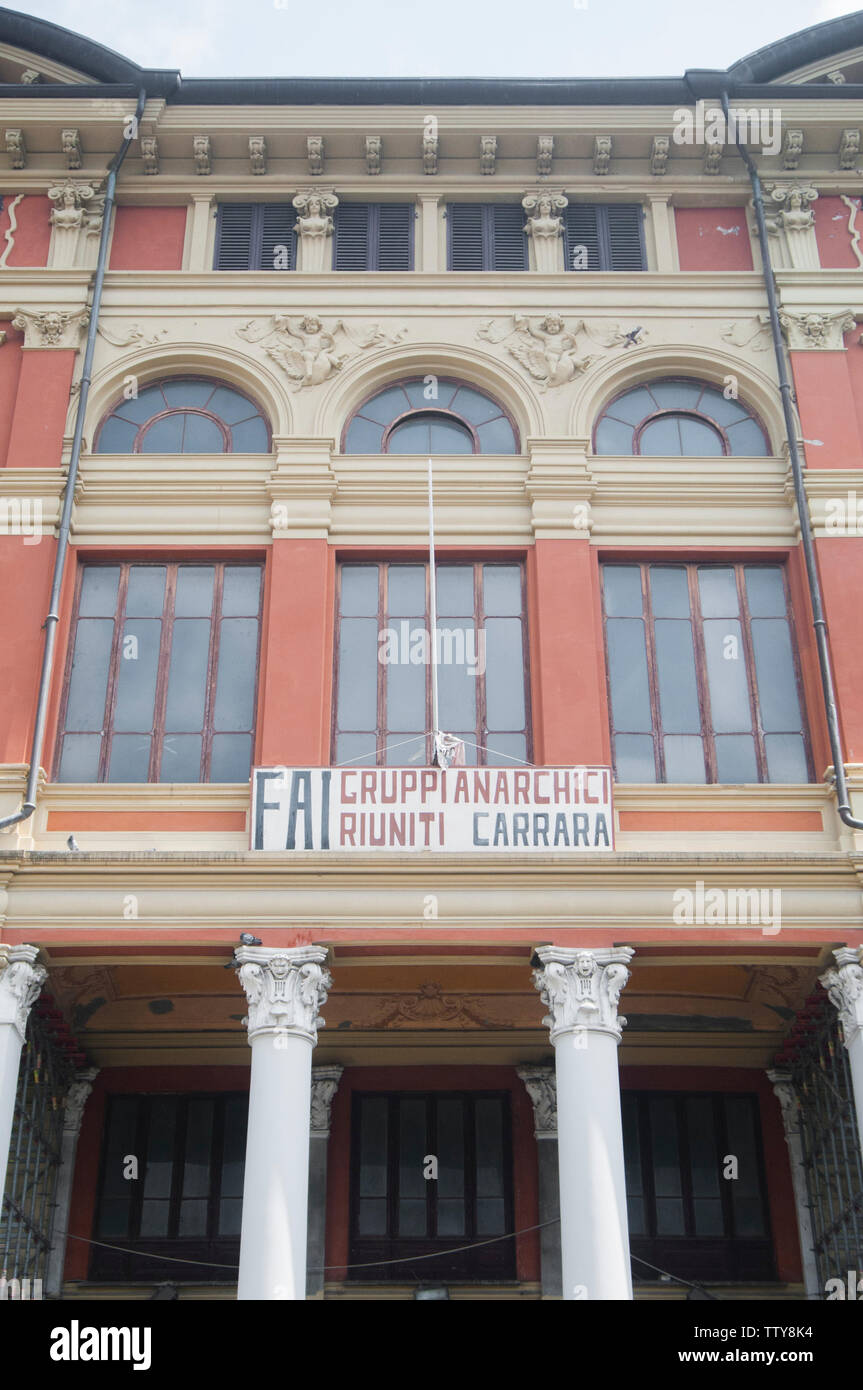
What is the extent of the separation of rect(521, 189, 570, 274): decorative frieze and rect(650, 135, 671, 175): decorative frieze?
132 centimetres

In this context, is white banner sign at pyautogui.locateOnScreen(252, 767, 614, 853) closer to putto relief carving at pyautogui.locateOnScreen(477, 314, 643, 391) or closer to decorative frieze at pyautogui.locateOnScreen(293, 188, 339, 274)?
putto relief carving at pyautogui.locateOnScreen(477, 314, 643, 391)

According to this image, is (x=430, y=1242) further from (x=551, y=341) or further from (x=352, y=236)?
(x=352, y=236)

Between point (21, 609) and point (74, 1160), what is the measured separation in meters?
6.71

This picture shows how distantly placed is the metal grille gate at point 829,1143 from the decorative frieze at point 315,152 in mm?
12969

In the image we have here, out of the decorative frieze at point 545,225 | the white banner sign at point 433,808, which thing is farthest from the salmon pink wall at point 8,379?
the decorative frieze at point 545,225

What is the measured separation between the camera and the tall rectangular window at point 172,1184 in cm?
1750

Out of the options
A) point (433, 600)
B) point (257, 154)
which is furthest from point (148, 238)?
point (433, 600)

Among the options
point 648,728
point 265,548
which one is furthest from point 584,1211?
point 265,548

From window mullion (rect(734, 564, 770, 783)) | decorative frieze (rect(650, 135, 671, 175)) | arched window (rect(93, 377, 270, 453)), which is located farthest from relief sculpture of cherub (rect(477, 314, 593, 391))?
window mullion (rect(734, 564, 770, 783))

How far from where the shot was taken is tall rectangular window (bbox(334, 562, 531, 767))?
17.1 m

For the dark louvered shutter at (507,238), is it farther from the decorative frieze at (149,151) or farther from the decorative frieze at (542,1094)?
the decorative frieze at (542,1094)

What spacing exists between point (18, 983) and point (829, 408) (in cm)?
1193

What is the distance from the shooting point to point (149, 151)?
20.4m

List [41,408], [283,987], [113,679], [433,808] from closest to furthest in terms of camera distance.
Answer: [283,987], [433,808], [113,679], [41,408]
